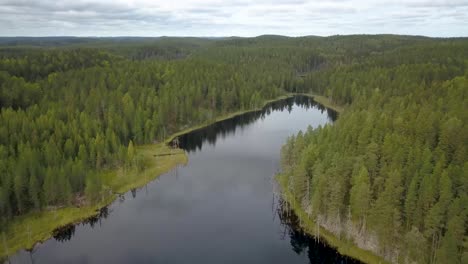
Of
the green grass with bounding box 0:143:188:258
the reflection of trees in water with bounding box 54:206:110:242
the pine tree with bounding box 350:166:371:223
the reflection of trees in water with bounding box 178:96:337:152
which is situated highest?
the pine tree with bounding box 350:166:371:223

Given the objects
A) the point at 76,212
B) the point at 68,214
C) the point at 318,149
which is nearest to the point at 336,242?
the point at 318,149

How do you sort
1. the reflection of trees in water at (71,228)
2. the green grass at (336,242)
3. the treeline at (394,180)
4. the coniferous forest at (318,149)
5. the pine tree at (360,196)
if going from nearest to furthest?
1. the treeline at (394,180)
2. the coniferous forest at (318,149)
3. the green grass at (336,242)
4. the pine tree at (360,196)
5. the reflection of trees in water at (71,228)

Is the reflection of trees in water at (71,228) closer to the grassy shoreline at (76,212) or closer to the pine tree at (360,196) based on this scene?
the grassy shoreline at (76,212)

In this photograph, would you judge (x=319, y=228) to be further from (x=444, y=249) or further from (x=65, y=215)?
(x=65, y=215)

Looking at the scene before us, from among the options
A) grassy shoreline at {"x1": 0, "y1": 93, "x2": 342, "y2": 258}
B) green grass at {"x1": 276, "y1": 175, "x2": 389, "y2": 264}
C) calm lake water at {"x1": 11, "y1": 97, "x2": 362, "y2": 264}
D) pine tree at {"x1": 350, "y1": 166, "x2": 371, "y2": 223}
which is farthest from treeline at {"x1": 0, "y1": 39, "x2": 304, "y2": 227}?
pine tree at {"x1": 350, "y1": 166, "x2": 371, "y2": 223}

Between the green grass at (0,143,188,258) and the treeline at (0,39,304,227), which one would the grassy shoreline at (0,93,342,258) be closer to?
the green grass at (0,143,188,258)

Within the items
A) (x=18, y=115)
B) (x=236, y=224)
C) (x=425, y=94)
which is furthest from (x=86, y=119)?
(x=425, y=94)

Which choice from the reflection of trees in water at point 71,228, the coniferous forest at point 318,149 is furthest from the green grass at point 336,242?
the reflection of trees in water at point 71,228
